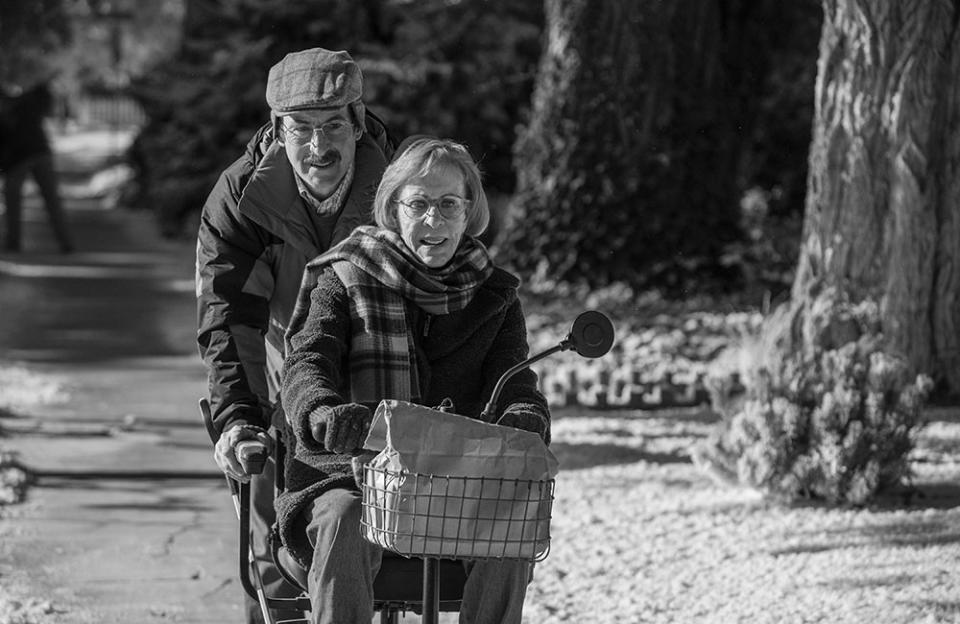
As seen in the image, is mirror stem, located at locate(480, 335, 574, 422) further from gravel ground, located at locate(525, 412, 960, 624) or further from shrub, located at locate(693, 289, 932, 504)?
shrub, located at locate(693, 289, 932, 504)

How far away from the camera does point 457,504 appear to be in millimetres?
3082

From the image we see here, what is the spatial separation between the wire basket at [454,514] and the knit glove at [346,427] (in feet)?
0.31

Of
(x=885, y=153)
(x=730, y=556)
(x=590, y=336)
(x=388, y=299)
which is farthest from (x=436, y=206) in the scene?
(x=885, y=153)

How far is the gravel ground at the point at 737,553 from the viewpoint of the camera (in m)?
5.36

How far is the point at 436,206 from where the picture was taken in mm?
3518

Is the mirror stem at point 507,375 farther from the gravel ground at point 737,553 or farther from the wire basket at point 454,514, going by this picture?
the gravel ground at point 737,553

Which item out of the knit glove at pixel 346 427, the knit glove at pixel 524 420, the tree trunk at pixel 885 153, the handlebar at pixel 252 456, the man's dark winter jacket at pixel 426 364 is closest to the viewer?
the knit glove at pixel 346 427

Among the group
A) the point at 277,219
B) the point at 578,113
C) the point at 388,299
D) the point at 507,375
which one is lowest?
the point at 507,375

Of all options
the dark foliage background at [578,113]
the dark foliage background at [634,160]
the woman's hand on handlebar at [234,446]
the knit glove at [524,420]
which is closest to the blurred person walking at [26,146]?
the dark foliage background at [578,113]

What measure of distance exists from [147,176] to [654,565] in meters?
23.8

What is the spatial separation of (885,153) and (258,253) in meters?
4.31

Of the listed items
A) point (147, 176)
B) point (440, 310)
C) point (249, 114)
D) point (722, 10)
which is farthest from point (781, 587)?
point (147, 176)

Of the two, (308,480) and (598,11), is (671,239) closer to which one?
(598,11)

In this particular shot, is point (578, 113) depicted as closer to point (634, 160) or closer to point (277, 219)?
point (634, 160)
